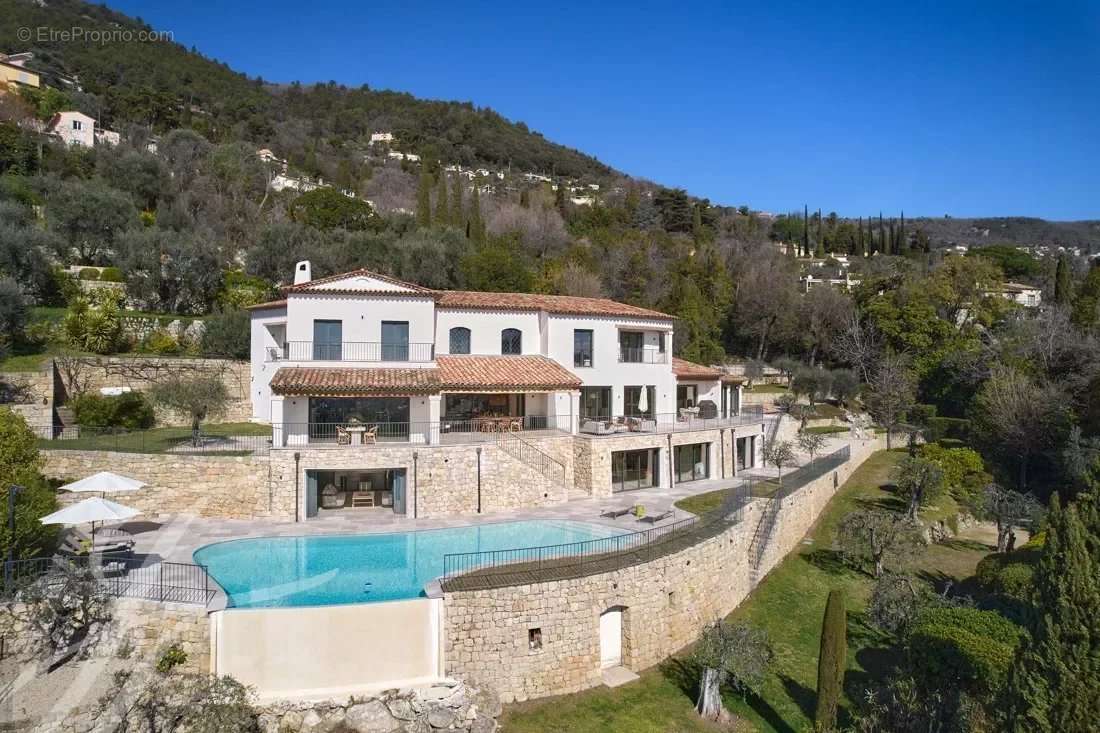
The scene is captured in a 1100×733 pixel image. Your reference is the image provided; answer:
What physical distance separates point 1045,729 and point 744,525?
1258cm

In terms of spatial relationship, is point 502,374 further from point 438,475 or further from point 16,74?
point 16,74

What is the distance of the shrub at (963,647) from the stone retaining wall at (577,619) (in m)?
5.59

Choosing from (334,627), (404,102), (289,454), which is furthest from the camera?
(404,102)

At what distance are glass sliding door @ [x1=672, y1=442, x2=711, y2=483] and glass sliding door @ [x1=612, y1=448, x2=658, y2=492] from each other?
4.93ft

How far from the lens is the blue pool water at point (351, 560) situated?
14734 millimetres

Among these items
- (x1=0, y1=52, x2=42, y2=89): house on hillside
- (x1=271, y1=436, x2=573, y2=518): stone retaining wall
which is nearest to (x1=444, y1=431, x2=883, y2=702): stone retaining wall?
(x1=271, y1=436, x2=573, y2=518): stone retaining wall

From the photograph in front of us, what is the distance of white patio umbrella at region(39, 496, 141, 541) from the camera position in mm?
15625

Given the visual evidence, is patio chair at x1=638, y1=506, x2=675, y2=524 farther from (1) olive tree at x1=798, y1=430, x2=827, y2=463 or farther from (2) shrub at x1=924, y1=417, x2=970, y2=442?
(2) shrub at x1=924, y1=417, x2=970, y2=442

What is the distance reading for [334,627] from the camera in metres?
13.5

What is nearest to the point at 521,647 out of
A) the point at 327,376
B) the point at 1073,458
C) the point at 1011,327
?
the point at 327,376

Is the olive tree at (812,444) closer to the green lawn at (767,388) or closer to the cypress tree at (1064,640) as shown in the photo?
the green lawn at (767,388)

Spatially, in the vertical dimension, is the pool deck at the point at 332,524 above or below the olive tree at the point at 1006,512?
above

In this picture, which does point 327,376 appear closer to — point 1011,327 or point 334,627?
point 334,627

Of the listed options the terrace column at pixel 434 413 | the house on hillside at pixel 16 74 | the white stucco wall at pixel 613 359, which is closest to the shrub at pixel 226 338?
the terrace column at pixel 434 413
